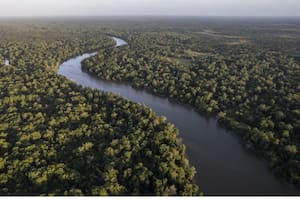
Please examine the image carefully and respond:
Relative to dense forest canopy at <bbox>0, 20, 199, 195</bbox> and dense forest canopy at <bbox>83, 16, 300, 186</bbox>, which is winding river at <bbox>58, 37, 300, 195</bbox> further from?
dense forest canopy at <bbox>0, 20, 199, 195</bbox>

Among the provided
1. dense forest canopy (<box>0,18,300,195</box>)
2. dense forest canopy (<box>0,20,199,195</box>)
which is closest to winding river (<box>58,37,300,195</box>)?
dense forest canopy (<box>0,18,300,195</box>)

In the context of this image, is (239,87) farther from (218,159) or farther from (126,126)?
(126,126)

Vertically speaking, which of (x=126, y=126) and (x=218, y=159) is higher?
(x=126, y=126)

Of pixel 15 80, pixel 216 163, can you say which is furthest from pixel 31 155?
pixel 15 80

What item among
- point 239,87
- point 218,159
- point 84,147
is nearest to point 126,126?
point 84,147

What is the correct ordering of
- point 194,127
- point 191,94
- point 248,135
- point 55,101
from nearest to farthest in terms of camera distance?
1. point 248,135
2. point 194,127
3. point 55,101
4. point 191,94

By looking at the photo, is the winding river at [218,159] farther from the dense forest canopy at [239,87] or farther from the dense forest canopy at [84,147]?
the dense forest canopy at [84,147]

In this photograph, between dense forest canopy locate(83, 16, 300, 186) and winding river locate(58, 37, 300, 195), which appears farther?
dense forest canopy locate(83, 16, 300, 186)

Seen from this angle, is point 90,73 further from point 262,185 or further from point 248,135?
point 262,185
